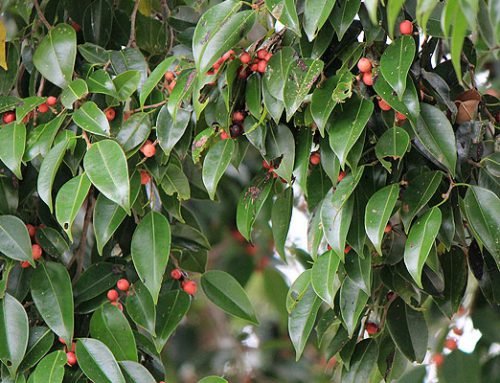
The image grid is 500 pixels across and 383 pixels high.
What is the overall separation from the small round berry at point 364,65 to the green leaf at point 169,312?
379 millimetres

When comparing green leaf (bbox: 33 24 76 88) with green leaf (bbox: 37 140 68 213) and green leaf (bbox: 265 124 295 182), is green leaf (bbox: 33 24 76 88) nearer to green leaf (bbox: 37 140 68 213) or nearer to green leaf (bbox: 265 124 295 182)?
green leaf (bbox: 37 140 68 213)

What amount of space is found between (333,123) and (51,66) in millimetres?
393

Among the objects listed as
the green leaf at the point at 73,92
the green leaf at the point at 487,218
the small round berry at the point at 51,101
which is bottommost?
the green leaf at the point at 487,218

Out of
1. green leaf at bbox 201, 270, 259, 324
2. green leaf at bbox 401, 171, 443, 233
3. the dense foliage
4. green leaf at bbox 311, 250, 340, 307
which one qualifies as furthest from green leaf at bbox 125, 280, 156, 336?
green leaf at bbox 401, 171, 443, 233

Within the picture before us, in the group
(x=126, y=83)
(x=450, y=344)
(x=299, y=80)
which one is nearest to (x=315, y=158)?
(x=299, y=80)

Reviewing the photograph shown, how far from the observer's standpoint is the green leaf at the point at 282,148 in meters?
1.05

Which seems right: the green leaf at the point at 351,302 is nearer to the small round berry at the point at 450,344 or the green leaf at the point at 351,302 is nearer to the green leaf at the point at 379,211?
the green leaf at the point at 379,211

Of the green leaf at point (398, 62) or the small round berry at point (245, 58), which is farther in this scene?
the small round berry at point (245, 58)

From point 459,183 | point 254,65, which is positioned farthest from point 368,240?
point 254,65

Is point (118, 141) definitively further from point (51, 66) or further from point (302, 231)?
point (302, 231)

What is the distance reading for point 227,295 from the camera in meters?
1.27

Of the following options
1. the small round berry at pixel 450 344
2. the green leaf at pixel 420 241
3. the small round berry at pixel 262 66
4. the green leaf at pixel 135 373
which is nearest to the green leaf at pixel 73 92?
the small round berry at pixel 262 66

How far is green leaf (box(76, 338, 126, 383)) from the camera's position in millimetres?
1079

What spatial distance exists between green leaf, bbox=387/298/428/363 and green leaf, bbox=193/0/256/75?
40cm
